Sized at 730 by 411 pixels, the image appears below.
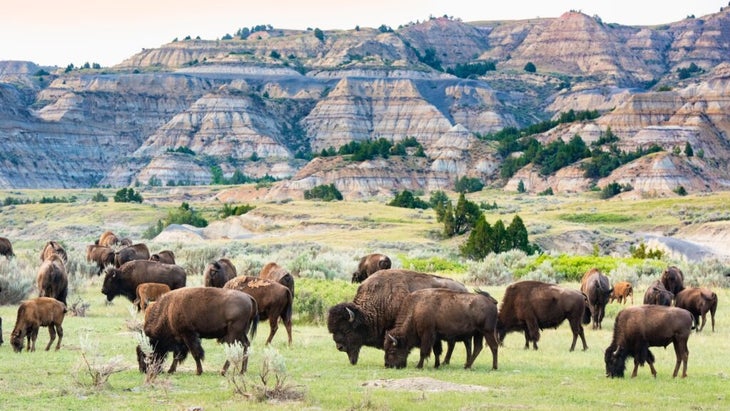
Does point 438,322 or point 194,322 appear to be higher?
point 194,322

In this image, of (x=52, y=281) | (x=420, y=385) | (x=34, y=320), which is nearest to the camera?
(x=420, y=385)

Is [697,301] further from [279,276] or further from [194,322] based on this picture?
[194,322]

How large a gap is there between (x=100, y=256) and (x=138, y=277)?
13.0 m

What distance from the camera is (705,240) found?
77250 mm

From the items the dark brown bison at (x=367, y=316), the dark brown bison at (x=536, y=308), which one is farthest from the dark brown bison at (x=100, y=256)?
the dark brown bison at (x=367, y=316)

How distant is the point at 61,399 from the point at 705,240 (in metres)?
65.2

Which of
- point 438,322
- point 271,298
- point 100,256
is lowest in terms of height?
point 100,256

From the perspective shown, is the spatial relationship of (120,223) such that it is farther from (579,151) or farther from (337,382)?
(337,382)

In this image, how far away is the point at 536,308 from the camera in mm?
23484

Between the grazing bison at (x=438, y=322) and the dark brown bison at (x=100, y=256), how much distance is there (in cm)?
2191

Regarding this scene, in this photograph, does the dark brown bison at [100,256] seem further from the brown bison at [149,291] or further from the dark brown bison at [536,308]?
the dark brown bison at [536,308]

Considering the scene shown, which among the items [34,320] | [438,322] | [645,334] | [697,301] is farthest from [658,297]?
[34,320]

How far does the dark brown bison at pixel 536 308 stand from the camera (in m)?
23.5

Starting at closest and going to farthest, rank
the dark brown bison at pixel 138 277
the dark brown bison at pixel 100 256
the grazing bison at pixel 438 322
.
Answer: the grazing bison at pixel 438 322 → the dark brown bison at pixel 138 277 → the dark brown bison at pixel 100 256
